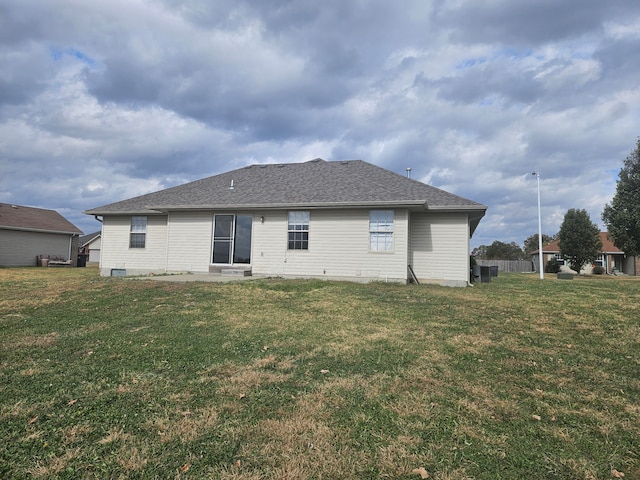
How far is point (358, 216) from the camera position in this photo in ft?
44.3

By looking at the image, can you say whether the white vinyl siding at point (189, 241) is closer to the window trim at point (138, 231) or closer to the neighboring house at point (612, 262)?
the window trim at point (138, 231)

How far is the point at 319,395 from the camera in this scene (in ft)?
12.1

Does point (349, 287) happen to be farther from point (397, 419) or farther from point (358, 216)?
point (397, 419)

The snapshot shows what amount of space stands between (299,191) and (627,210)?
2623 cm

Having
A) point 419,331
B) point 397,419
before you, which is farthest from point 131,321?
point 397,419

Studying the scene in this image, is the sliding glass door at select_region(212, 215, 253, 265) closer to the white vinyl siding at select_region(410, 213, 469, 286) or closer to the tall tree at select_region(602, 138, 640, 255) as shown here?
A: the white vinyl siding at select_region(410, 213, 469, 286)

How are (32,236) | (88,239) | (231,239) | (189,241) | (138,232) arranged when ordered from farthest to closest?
(88,239), (32,236), (138,232), (189,241), (231,239)

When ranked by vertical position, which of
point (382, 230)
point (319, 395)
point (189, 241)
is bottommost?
point (319, 395)

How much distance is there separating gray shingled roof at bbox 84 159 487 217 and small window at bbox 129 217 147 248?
500 mm

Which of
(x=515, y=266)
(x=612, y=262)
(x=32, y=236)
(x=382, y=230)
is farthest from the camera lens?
(x=515, y=266)

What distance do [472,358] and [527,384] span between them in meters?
0.86

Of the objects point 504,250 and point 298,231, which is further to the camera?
point 504,250

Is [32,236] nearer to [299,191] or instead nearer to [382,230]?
[299,191]

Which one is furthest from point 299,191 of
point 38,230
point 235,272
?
point 38,230
